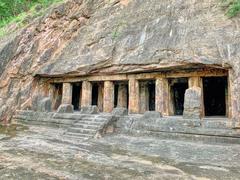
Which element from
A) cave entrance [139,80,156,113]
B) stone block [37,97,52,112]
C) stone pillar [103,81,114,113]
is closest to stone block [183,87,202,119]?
cave entrance [139,80,156,113]

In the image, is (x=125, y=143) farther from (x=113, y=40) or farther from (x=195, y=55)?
(x=113, y=40)

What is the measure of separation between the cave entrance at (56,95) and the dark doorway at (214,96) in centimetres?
868

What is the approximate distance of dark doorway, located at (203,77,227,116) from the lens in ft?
46.5

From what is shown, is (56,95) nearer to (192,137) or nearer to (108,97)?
(108,97)

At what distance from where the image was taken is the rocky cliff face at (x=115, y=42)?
967 cm

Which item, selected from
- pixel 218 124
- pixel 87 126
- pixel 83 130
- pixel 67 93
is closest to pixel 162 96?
pixel 218 124

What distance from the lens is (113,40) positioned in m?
12.6

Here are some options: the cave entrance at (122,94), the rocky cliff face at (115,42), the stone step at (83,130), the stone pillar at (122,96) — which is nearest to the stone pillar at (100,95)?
the cave entrance at (122,94)

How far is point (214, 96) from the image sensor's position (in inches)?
567

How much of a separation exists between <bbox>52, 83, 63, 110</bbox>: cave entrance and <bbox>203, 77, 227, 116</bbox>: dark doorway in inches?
342

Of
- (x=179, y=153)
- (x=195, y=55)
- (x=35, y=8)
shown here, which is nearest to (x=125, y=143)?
(x=179, y=153)

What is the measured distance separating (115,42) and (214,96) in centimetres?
662

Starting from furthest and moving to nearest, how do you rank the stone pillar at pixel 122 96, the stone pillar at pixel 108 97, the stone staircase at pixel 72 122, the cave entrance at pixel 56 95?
the cave entrance at pixel 56 95 → the stone pillar at pixel 122 96 → the stone pillar at pixel 108 97 → the stone staircase at pixel 72 122

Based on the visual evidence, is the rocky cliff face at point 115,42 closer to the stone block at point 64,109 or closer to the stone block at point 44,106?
the stone block at point 44,106
